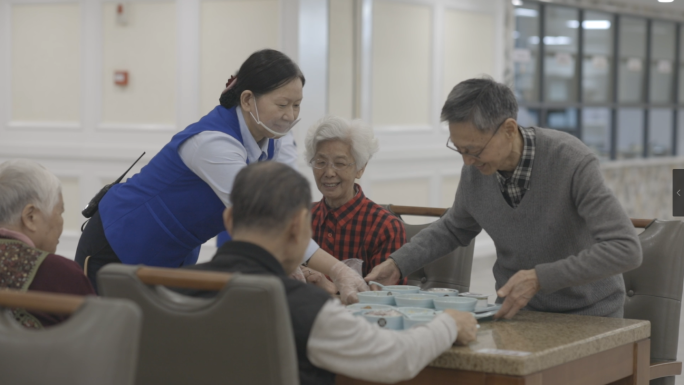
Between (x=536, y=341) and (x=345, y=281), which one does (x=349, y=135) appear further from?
(x=536, y=341)

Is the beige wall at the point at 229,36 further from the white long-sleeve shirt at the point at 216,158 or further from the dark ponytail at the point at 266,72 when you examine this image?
the white long-sleeve shirt at the point at 216,158

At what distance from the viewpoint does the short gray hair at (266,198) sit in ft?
4.88

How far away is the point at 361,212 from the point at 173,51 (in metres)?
3.37

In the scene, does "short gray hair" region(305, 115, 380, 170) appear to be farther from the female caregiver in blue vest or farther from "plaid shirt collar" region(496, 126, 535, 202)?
"plaid shirt collar" region(496, 126, 535, 202)

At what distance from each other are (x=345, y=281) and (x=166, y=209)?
0.63 meters

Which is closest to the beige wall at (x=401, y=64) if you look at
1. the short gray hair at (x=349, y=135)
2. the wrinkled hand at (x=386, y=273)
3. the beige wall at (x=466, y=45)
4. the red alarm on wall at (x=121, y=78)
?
the beige wall at (x=466, y=45)

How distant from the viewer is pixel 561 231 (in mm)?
2158

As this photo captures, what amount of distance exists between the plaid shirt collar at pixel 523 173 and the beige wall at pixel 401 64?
3946 millimetres

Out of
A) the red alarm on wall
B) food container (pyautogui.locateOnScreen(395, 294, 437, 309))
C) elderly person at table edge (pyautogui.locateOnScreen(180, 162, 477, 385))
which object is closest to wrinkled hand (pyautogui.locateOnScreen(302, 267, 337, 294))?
food container (pyautogui.locateOnScreen(395, 294, 437, 309))

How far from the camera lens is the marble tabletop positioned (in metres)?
1.59

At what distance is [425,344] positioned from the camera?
5.03 ft

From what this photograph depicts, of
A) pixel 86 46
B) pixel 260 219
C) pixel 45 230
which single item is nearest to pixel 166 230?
pixel 45 230

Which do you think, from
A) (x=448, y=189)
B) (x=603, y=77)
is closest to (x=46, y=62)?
(x=448, y=189)

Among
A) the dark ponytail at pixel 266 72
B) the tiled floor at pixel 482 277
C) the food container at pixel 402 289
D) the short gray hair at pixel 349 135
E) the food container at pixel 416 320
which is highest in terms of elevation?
the dark ponytail at pixel 266 72
